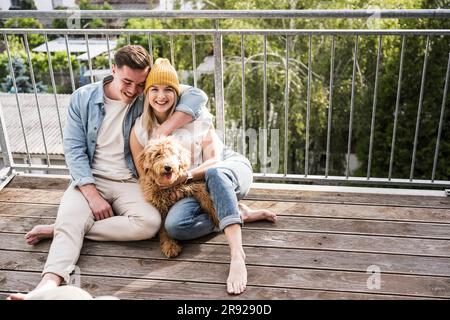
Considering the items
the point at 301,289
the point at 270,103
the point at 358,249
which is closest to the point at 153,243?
the point at 301,289

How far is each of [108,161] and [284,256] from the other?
3.98 feet

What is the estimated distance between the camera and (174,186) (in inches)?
103

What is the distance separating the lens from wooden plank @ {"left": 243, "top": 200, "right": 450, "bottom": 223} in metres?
2.93

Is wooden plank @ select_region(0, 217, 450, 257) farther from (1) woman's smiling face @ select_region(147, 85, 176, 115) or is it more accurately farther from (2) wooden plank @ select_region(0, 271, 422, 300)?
(1) woman's smiling face @ select_region(147, 85, 176, 115)

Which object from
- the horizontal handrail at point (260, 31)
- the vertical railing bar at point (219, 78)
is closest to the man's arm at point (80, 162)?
the horizontal handrail at point (260, 31)

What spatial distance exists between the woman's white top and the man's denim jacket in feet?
0.19

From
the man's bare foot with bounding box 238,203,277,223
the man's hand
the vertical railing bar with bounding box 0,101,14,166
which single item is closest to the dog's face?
the man's hand

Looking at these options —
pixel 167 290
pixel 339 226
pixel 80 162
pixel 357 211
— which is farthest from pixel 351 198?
pixel 80 162

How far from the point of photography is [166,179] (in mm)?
2471

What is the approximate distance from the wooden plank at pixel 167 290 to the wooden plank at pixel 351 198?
101cm

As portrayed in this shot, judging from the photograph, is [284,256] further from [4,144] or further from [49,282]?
[4,144]

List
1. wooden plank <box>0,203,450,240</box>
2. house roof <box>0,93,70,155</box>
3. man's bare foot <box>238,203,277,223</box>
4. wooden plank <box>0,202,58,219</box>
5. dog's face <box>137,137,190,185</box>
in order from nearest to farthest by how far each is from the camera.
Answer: dog's face <box>137,137,190,185</box>
wooden plank <box>0,203,450,240</box>
man's bare foot <box>238,203,277,223</box>
wooden plank <box>0,202,58,219</box>
house roof <box>0,93,70,155</box>

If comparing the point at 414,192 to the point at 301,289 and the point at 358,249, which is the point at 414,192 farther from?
the point at 301,289
